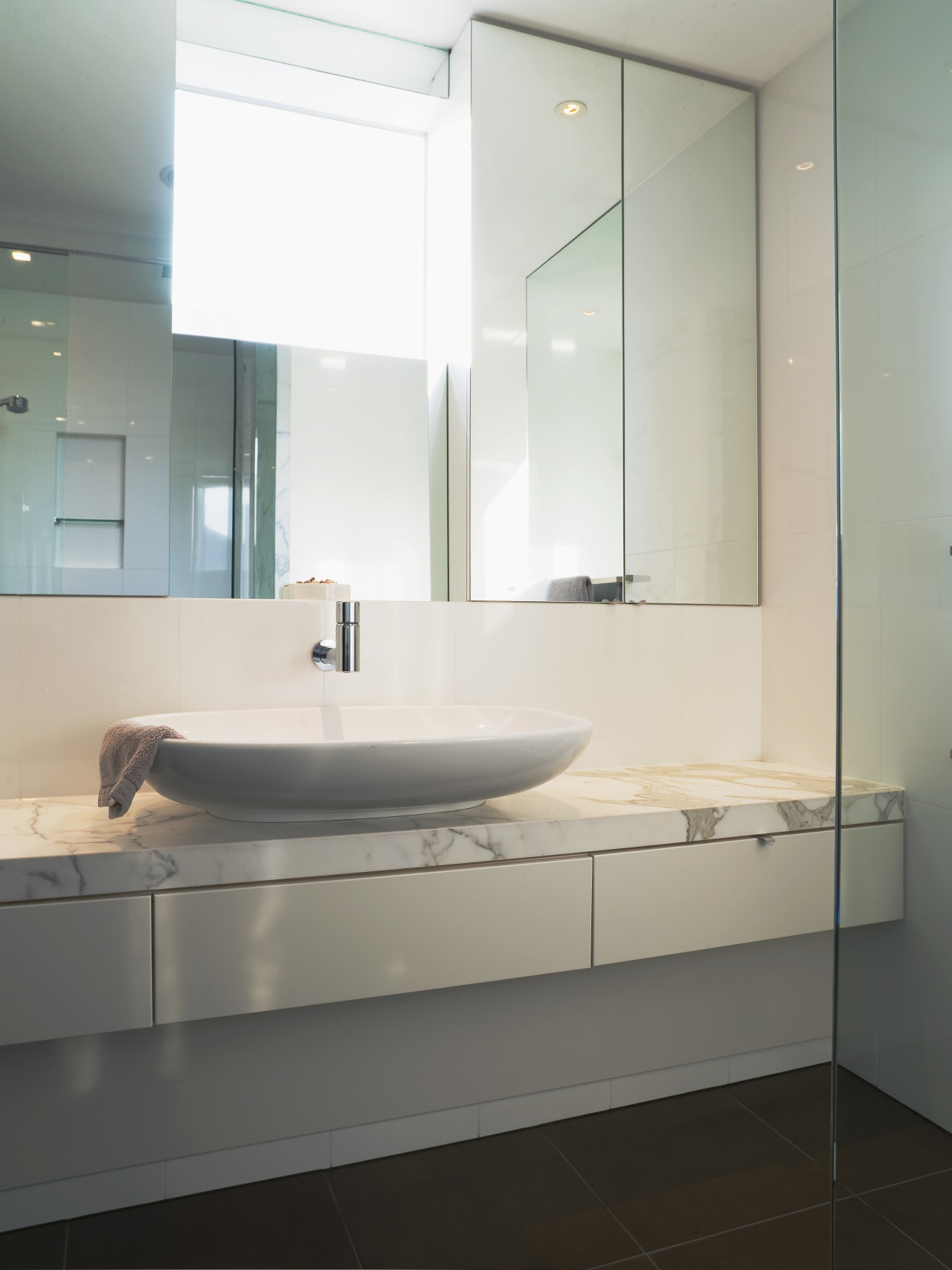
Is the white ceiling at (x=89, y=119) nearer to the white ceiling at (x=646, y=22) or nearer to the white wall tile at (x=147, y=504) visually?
the white ceiling at (x=646, y=22)

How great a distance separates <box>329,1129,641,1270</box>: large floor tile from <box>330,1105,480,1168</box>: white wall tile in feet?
0.04

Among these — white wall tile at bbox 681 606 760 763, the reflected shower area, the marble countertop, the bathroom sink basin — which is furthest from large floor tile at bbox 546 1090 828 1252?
the reflected shower area

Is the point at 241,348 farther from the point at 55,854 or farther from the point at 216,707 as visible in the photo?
the point at 55,854

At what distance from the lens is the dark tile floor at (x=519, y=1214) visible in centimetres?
122

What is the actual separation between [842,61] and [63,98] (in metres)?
1.40

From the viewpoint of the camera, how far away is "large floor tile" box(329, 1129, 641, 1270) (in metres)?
1.22

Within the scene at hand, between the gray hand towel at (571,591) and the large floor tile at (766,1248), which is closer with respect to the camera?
the large floor tile at (766,1248)

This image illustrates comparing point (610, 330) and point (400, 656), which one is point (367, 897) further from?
point (610, 330)

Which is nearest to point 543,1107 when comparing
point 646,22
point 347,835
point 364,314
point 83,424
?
point 347,835

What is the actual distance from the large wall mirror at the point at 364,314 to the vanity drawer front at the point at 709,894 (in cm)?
68

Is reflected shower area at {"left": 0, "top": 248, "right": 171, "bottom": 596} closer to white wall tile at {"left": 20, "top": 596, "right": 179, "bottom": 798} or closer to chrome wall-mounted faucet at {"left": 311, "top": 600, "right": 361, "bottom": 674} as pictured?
white wall tile at {"left": 20, "top": 596, "right": 179, "bottom": 798}

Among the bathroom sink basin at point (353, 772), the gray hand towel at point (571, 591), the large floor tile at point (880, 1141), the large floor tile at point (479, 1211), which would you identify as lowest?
the large floor tile at point (479, 1211)

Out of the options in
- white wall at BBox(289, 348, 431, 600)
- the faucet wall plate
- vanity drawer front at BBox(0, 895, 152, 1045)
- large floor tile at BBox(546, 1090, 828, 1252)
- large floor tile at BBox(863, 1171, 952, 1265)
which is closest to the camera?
large floor tile at BBox(863, 1171, 952, 1265)

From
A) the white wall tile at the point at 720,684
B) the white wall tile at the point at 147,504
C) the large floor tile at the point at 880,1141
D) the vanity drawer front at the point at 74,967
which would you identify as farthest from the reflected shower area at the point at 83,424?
the large floor tile at the point at 880,1141
